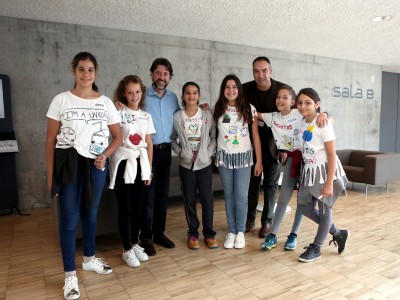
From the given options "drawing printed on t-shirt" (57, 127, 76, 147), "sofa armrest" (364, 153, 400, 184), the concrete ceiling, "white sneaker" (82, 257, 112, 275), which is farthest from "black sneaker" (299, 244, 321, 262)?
"sofa armrest" (364, 153, 400, 184)

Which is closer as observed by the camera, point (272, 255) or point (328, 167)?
point (328, 167)

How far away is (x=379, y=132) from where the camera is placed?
8766 mm

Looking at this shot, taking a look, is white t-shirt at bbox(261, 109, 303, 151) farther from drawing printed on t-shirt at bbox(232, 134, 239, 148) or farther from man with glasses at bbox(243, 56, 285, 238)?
drawing printed on t-shirt at bbox(232, 134, 239, 148)

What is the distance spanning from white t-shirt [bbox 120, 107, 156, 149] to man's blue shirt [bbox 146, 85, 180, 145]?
0.18 metres

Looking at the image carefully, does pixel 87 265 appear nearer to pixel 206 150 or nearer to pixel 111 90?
pixel 206 150

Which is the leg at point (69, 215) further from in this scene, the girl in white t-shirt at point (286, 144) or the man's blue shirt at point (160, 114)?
the girl in white t-shirt at point (286, 144)

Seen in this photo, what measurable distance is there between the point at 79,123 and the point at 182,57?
3698 mm

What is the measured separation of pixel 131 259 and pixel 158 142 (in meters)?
0.98

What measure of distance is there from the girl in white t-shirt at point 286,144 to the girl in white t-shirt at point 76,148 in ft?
4.66

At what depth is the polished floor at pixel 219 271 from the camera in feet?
7.36

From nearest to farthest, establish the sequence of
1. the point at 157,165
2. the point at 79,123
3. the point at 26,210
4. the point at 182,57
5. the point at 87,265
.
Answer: the point at 79,123, the point at 87,265, the point at 157,165, the point at 26,210, the point at 182,57

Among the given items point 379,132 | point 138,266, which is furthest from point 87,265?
point 379,132

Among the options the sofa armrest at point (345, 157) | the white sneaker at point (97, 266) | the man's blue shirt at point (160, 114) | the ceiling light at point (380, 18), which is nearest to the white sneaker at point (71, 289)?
the white sneaker at point (97, 266)

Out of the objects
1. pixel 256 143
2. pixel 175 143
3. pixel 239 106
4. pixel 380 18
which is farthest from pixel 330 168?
pixel 380 18
